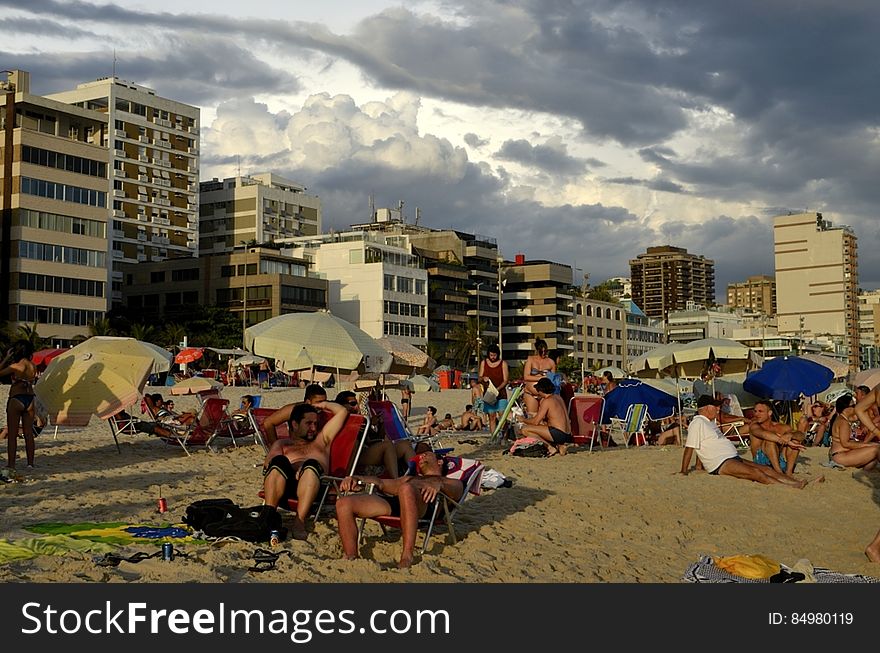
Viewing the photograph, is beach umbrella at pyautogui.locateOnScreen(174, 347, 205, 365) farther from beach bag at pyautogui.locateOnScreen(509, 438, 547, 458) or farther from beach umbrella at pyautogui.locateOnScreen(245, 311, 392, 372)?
beach umbrella at pyautogui.locateOnScreen(245, 311, 392, 372)

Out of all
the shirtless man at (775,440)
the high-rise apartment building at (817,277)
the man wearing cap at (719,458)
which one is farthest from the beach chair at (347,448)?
the high-rise apartment building at (817,277)

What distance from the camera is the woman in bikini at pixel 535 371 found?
14.6m

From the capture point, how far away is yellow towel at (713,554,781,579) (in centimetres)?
677

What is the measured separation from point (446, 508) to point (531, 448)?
20.7 feet

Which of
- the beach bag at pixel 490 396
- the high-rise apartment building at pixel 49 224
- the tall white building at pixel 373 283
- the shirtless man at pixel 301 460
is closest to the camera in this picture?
the shirtless man at pixel 301 460

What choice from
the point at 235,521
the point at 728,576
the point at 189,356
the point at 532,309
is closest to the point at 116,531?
the point at 235,521

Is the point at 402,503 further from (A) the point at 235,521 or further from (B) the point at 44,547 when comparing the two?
(B) the point at 44,547

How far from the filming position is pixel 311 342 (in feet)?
39.6

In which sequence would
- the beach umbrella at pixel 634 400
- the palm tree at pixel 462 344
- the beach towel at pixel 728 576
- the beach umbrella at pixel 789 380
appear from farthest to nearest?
1. the palm tree at pixel 462 344
2. the beach umbrella at pixel 789 380
3. the beach umbrella at pixel 634 400
4. the beach towel at pixel 728 576

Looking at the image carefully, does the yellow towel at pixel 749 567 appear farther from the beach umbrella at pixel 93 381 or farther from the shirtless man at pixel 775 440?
the beach umbrella at pixel 93 381

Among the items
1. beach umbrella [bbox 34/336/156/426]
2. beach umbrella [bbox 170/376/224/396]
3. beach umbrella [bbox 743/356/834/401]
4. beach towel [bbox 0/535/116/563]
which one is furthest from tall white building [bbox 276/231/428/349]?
beach towel [bbox 0/535/116/563]

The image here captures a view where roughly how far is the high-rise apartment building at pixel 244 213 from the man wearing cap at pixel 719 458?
267 feet
